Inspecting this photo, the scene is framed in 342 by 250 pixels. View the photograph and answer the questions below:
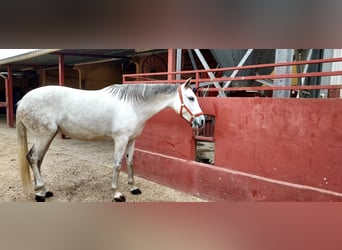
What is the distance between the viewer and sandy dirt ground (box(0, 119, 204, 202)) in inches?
106

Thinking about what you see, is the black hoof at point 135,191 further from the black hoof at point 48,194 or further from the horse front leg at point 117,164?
the black hoof at point 48,194

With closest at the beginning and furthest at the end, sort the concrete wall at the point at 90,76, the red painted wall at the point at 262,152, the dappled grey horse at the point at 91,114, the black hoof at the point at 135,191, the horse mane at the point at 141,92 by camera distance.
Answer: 1. the red painted wall at the point at 262,152
2. the dappled grey horse at the point at 91,114
3. the horse mane at the point at 141,92
4. the black hoof at the point at 135,191
5. the concrete wall at the point at 90,76

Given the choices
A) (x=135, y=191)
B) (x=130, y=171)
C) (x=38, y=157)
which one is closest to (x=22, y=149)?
(x=38, y=157)

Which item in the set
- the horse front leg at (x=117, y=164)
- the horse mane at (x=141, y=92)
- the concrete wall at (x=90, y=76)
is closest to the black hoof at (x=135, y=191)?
the horse front leg at (x=117, y=164)

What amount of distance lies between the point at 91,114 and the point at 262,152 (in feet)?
5.61

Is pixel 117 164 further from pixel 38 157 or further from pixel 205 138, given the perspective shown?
pixel 205 138

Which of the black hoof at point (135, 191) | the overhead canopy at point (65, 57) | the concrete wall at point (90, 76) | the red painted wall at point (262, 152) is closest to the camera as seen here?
the red painted wall at point (262, 152)

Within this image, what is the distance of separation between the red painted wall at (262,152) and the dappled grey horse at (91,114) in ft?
1.24

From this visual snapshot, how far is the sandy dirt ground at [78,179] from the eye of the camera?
2693 millimetres

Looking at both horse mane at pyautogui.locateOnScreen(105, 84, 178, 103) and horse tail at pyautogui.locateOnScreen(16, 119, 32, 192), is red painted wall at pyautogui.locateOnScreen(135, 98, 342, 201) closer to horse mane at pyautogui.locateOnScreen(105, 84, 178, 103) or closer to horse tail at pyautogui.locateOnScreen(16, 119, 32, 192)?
horse mane at pyautogui.locateOnScreen(105, 84, 178, 103)

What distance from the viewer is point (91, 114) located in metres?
2.58

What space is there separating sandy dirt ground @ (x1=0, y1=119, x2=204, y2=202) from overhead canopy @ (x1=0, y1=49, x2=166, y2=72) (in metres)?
1.71
